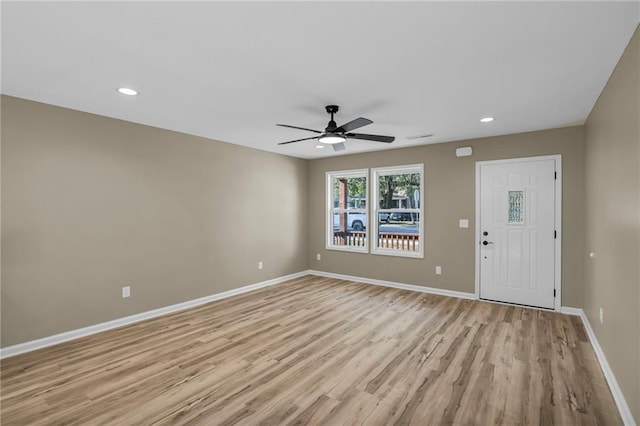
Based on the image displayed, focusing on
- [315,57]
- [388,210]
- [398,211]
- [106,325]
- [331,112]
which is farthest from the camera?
[388,210]

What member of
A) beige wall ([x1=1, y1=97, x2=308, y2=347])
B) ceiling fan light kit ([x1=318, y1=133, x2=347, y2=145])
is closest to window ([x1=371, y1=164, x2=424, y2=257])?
beige wall ([x1=1, y1=97, x2=308, y2=347])

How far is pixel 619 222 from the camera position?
233 centimetres

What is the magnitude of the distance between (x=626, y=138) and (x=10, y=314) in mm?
5526

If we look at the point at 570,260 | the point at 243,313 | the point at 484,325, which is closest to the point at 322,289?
the point at 243,313

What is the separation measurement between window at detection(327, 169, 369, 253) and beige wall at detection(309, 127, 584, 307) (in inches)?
6.5

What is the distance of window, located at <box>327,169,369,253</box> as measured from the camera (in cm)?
629

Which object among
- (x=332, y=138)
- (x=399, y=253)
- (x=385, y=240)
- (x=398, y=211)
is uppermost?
(x=332, y=138)

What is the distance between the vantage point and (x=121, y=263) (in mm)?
3844

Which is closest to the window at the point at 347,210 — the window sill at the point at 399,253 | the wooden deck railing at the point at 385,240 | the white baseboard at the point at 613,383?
the wooden deck railing at the point at 385,240

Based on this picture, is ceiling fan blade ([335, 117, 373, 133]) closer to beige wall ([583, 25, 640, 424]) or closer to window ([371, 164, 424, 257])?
beige wall ([583, 25, 640, 424])

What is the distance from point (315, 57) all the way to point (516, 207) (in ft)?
12.8

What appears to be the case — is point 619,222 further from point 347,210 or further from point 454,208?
point 347,210

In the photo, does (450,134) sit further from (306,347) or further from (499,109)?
(306,347)

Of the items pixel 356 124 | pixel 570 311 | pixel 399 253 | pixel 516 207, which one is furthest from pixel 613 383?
pixel 399 253
